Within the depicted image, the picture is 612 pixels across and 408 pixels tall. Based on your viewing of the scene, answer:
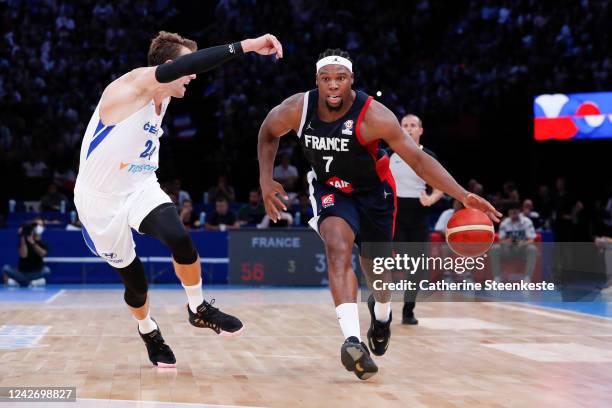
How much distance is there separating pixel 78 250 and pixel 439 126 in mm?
8281

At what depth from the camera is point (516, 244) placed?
13055 mm

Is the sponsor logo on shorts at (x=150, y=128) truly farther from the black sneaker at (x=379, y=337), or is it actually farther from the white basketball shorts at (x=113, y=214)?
the black sneaker at (x=379, y=337)

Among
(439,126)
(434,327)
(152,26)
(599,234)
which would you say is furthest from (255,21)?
(434,327)

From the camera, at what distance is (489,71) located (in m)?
18.9

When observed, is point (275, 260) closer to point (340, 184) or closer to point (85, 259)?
point (85, 259)

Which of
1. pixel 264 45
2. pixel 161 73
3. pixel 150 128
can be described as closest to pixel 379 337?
pixel 150 128

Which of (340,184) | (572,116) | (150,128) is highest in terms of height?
(572,116)

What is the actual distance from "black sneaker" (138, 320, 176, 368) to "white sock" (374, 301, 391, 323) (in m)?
1.51

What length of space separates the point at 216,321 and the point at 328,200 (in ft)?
3.55

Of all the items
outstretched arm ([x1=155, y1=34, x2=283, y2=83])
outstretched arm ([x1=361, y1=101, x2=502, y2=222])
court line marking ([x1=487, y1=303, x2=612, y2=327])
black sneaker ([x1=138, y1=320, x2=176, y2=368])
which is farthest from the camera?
court line marking ([x1=487, y1=303, x2=612, y2=327])

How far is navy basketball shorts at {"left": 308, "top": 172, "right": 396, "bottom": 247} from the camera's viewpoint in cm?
557

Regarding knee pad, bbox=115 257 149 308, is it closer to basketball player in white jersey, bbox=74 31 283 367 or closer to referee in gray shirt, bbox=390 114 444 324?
basketball player in white jersey, bbox=74 31 283 367

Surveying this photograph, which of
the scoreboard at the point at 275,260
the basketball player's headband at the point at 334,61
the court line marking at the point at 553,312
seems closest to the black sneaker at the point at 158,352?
the basketball player's headband at the point at 334,61
